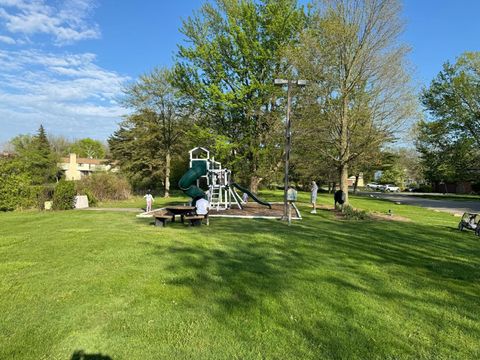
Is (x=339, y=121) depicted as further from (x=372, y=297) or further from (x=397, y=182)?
(x=397, y=182)

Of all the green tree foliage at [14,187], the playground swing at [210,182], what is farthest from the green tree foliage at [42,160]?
the playground swing at [210,182]

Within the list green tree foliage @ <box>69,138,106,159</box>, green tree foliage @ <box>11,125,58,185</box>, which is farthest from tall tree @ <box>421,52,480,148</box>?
green tree foliage @ <box>69,138,106,159</box>

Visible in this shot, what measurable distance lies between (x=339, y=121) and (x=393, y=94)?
3186 mm

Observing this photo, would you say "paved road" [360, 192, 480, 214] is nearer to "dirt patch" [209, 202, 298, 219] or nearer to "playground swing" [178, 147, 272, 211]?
"dirt patch" [209, 202, 298, 219]

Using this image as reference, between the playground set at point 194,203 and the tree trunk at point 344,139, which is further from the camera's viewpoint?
the tree trunk at point 344,139

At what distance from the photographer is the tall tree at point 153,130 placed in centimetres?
3706

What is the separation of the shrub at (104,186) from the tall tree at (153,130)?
951 centimetres

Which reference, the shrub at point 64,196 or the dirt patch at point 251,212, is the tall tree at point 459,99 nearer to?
the dirt patch at point 251,212

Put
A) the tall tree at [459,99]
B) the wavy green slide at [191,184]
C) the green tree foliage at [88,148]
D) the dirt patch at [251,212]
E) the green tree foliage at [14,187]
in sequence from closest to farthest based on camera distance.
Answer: the wavy green slide at [191,184] < the dirt patch at [251,212] < the green tree foliage at [14,187] < the tall tree at [459,99] < the green tree foliage at [88,148]

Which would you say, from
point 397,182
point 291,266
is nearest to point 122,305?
point 291,266

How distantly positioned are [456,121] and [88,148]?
103497 mm

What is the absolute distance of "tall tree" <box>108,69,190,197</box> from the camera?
37.1 m

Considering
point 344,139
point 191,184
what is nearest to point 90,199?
point 191,184

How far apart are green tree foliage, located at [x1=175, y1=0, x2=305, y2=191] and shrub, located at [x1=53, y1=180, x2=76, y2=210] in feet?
36.9
